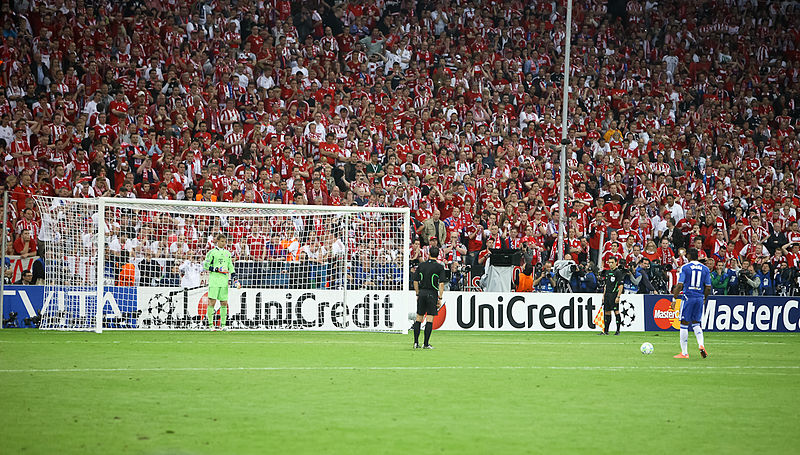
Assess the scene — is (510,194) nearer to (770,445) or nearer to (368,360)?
(368,360)

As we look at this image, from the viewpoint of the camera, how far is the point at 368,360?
1510 cm

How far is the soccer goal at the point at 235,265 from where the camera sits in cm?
2106

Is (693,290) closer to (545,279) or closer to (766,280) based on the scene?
(545,279)

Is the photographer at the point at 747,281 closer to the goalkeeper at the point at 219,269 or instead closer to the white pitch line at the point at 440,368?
the white pitch line at the point at 440,368

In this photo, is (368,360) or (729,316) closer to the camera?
(368,360)

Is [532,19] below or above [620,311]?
above

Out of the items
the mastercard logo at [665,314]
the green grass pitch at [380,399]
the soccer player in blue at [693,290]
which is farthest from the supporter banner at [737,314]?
the soccer player in blue at [693,290]

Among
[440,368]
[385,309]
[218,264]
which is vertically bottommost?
[440,368]

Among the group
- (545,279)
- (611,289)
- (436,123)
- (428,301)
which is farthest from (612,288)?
(436,123)

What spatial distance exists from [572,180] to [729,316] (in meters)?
6.02

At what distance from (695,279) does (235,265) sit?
10974 mm

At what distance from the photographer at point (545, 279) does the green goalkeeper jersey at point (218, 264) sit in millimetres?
8302

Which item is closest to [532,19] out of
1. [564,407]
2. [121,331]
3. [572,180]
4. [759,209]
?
[572,180]

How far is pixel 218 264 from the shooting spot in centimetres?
2109
